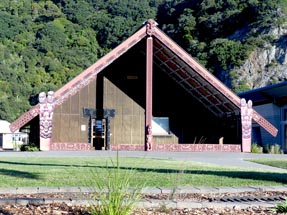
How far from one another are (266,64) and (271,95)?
28.7 m

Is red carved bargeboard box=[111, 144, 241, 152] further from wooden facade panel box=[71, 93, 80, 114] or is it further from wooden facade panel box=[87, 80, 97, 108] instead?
wooden facade panel box=[71, 93, 80, 114]

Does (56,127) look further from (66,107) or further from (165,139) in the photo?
(165,139)

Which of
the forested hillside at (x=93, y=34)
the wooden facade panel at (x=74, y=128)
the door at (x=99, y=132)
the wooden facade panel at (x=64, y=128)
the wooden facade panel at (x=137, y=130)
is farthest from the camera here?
the forested hillside at (x=93, y=34)

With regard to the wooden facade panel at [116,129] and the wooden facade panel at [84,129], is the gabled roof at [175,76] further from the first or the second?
the wooden facade panel at [116,129]

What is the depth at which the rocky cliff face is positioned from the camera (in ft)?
201

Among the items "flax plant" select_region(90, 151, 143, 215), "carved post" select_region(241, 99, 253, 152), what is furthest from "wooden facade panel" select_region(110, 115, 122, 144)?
"flax plant" select_region(90, 151, 143, 215)

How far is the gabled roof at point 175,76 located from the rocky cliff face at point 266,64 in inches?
1211

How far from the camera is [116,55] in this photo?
91.5 feet

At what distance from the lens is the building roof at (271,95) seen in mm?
33562

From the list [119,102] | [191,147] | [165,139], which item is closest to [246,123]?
[191,147]

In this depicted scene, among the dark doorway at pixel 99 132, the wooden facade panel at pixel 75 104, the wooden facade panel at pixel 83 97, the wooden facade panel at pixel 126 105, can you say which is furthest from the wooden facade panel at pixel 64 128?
the wooden facade panel at pixel 126 105

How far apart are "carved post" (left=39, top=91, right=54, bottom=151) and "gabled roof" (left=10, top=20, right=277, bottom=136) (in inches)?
13.6

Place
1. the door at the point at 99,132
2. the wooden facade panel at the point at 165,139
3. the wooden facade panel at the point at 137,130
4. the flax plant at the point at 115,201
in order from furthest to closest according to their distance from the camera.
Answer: the wooden facade panel at the point at 165,139, the wooden facade panel at the point at 137,130, the door at the point at 99,132, the flax plant at the point at 115,201

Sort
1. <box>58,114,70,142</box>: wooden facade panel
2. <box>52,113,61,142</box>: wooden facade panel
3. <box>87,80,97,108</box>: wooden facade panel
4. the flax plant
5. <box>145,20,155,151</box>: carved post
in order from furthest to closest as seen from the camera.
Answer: <box>87,80,97,108</box>: wooden facade panel
<box>58,114,70,142</box>: wooden facade panel
<box>52,113,61,142</box>: wooden facade panel
<box>145,20,155,151</box>: carved post
the flax plant
